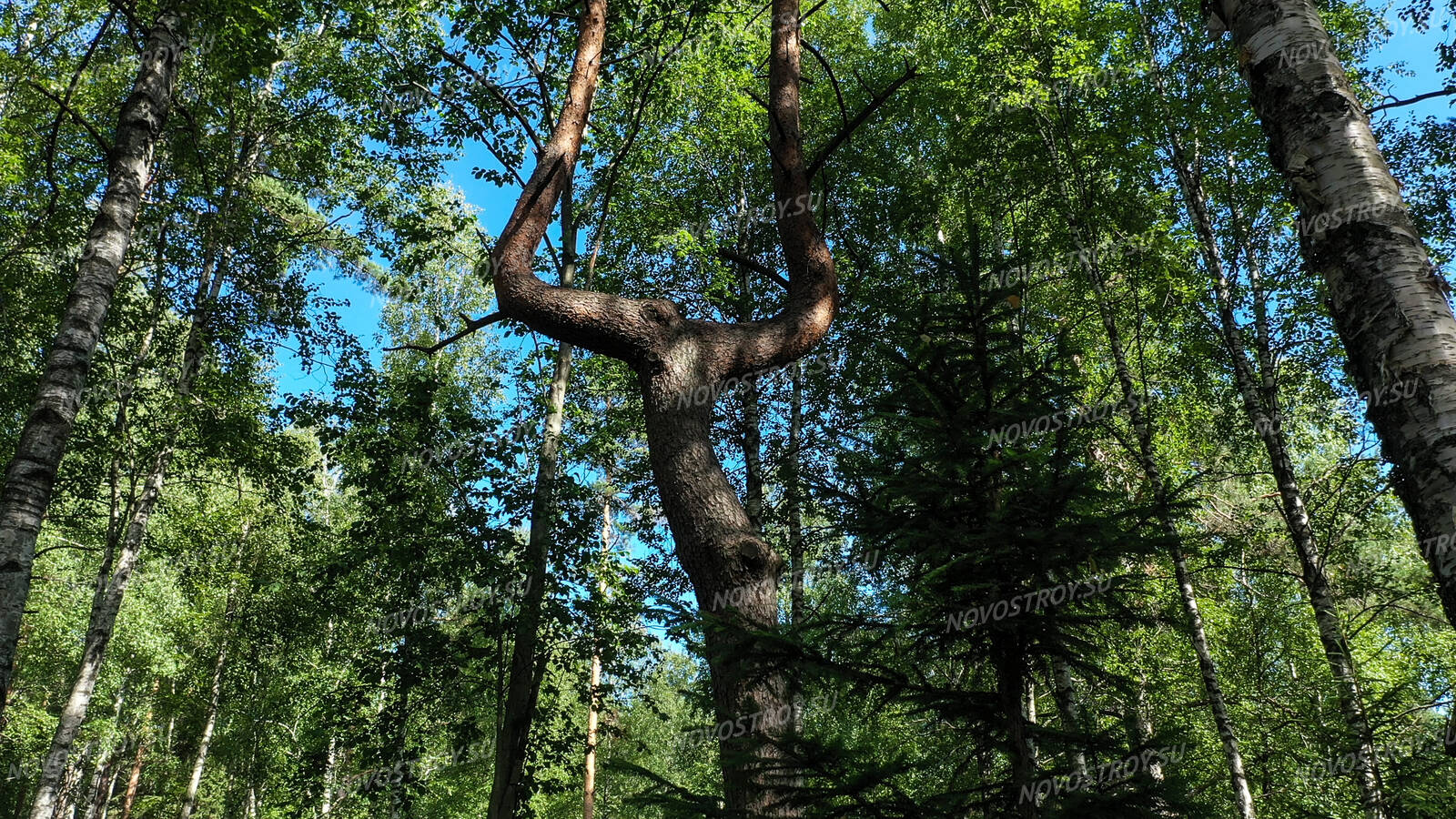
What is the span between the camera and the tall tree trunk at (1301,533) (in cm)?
538

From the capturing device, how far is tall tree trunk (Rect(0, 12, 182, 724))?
13.7 feet

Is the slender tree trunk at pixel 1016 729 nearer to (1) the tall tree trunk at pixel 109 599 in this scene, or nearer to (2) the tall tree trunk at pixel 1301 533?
(2) the tall tree trunk at pixel 1301 533

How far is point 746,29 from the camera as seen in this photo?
13.4m

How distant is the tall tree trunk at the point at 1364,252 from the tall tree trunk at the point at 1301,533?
3869 mm

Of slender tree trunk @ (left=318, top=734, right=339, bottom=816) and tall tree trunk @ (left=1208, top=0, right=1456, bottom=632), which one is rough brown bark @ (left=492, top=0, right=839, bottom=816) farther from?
slender tree trunk @ (left=318, top=734, right=339, bottom=816)

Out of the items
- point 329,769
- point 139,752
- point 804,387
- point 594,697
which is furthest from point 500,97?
point 139,752

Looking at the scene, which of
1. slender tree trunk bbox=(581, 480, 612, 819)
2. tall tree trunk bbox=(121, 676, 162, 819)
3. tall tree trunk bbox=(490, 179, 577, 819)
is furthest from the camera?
tall tree trunk bbox=(121, 676, 162, 819)

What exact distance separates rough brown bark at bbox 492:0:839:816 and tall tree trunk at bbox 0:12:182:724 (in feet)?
10.6

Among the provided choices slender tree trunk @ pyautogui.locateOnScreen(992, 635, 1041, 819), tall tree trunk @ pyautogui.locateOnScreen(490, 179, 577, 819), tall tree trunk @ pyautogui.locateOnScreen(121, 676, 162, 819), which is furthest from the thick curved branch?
tall tree trunk @ pyautogui.locateOnScreen(121, 676, 162, 819)

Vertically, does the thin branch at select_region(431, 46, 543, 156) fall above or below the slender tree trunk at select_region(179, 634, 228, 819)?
above

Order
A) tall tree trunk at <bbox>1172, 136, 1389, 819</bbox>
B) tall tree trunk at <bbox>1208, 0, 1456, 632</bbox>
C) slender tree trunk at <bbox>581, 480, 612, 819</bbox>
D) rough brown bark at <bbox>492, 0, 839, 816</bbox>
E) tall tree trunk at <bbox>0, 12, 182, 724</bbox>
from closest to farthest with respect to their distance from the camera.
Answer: tall tree trunk at <bbox>1208, 0, 1456, 632</bbox>
rough brown bark at <bbox>492, 0, 839, 816</bbox>
tall tree trunk at <bbox>0, 12, 182, 724</bbox>
tall tree trunk at <bbox>1172, 136, 1389, 819</bbox>
slender tree trunk at <bbox>581, 480, 612, 819</bbox>

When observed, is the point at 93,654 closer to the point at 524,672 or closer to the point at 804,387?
the point at 524,672

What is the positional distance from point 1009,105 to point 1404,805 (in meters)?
8.35

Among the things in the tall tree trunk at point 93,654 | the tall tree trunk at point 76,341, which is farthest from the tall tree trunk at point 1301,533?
the tall tree trunk at point 93,654
